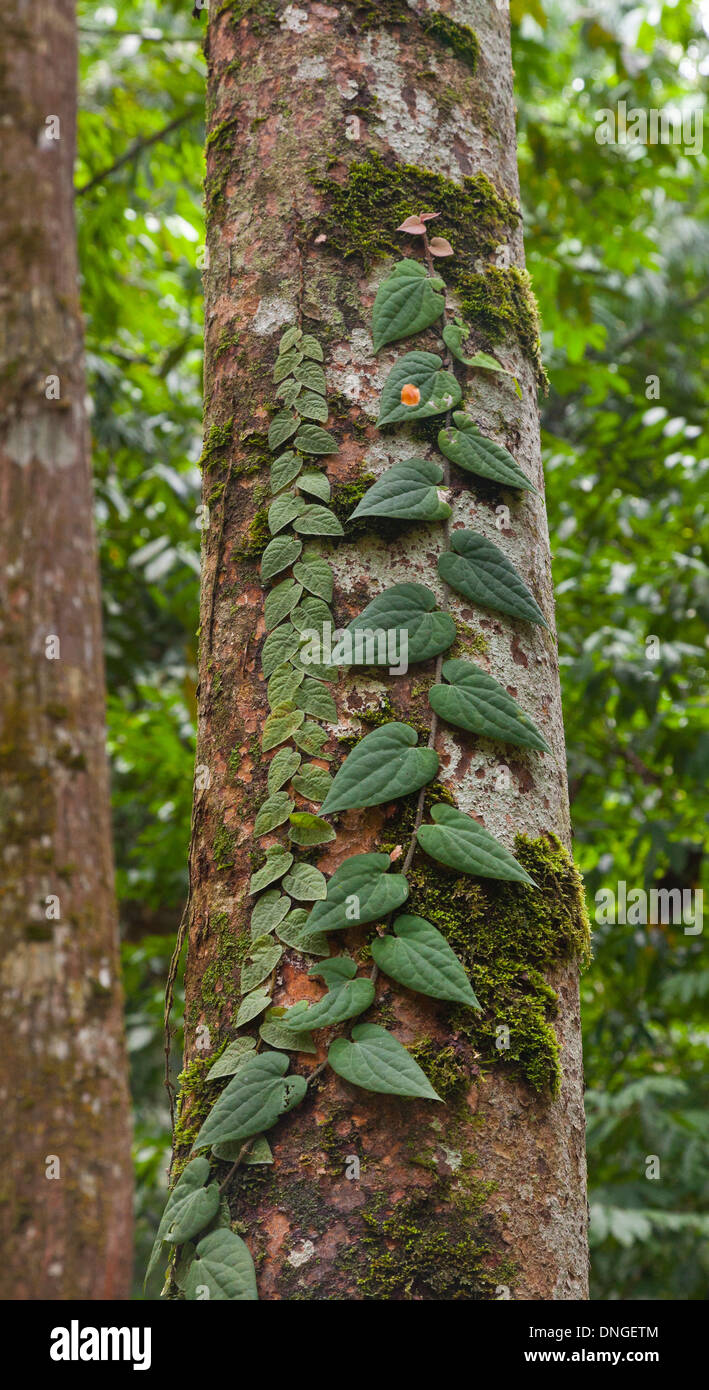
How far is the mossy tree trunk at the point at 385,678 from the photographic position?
831 millimetres

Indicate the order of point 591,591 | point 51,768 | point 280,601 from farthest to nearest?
point 591,591 < point 51,768 < point 280,601

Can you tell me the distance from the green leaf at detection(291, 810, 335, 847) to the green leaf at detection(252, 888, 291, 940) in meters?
0.05

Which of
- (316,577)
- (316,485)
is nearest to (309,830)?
(316,577)

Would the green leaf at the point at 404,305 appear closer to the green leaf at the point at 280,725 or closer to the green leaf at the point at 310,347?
the green leaf at the point at 310,347

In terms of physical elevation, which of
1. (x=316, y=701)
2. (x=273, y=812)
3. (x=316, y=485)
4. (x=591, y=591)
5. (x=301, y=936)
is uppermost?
(x=591, y=591)

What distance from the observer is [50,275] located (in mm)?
2955

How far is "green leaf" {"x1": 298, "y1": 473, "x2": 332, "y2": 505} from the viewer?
1.04 metres

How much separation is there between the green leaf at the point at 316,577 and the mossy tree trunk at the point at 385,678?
1cm

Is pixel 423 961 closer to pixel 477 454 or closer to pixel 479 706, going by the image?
pixel 479 706

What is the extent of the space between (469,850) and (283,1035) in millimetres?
237

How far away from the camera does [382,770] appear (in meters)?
0.94

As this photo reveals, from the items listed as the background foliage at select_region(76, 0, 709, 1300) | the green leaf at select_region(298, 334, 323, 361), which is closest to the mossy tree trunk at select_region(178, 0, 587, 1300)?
the green leaf at select_region(298, 334, 323, 361)

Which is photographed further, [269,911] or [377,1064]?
[269,911]

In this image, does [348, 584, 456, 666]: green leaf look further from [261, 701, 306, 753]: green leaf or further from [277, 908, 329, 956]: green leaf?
[277, 908, 329, 956]: green leaf
